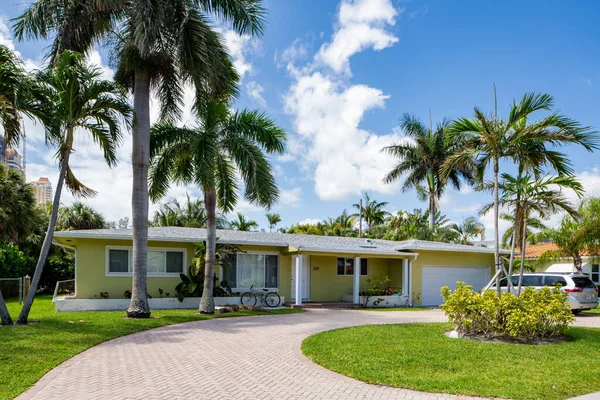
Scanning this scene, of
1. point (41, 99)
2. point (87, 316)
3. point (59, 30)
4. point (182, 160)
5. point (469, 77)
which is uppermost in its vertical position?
point (59, 30)

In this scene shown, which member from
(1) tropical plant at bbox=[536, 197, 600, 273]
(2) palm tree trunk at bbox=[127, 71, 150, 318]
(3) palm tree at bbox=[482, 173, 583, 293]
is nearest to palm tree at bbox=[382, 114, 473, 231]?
(1) tropical plant at bbox=[536, 197, 600, 273]

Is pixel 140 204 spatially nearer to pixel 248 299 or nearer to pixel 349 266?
pixel 248 299

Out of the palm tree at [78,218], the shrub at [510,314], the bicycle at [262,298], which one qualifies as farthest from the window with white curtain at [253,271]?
the palm tree at [78,218]

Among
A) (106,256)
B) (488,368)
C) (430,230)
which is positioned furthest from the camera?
(430,230)

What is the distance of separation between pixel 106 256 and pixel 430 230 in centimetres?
2283

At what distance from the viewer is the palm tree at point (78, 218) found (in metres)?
29.5

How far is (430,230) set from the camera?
31.9 meters

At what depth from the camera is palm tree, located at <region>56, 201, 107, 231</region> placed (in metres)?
29.5

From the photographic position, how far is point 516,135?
1132cm

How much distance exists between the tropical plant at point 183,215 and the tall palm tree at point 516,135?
84.0ft

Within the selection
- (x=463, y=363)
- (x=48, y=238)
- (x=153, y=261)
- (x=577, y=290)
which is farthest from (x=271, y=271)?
(x=463, y=363)

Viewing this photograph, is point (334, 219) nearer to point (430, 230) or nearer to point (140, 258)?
point (430, 230)

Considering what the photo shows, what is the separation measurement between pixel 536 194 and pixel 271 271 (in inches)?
457

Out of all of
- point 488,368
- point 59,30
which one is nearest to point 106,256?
point 59,30
